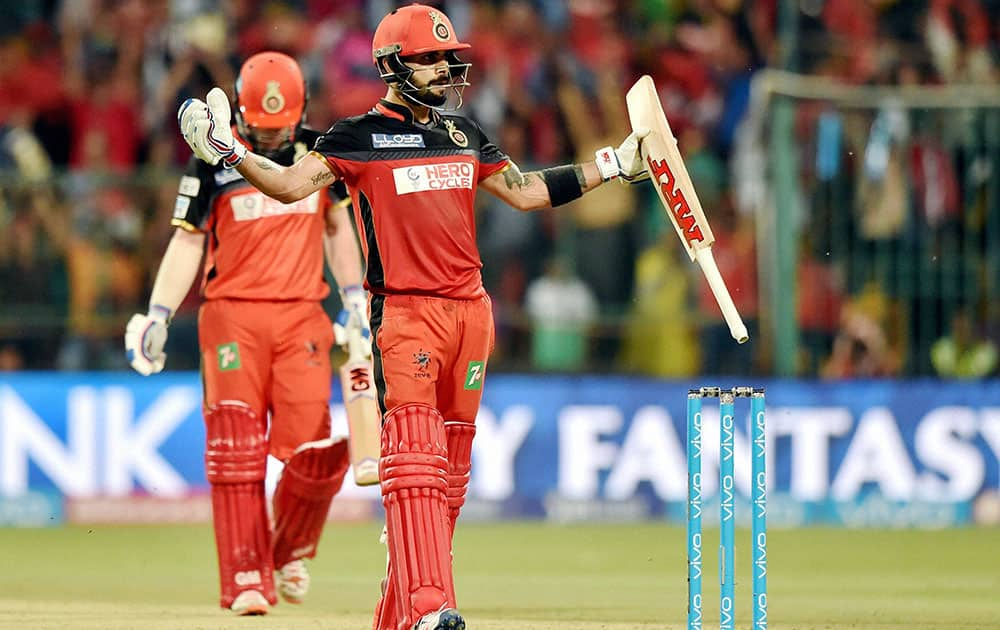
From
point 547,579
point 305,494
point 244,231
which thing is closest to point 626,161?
point 244,231

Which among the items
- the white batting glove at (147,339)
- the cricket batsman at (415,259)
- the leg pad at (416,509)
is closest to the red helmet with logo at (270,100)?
the white batting glove at (147,339)

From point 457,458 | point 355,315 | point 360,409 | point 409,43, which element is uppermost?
point 409,43

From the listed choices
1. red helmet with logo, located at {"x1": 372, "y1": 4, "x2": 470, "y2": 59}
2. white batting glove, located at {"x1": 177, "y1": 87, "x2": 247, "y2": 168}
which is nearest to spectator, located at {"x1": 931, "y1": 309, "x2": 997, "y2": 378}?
red helmet with logo, located at {"x1": 372, "y1": 4, "x2": 470, "y2": 59}

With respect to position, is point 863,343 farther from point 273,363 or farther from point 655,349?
point 273,363

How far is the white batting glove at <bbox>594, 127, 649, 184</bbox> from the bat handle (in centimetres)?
46

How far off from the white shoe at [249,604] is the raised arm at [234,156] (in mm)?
2452

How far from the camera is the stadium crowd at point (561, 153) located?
14.5m

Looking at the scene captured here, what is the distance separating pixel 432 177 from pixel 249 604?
2623 millimetres

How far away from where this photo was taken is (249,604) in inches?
351

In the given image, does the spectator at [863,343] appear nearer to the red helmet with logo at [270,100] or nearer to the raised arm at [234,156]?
the red helmet with logo at [270,100]

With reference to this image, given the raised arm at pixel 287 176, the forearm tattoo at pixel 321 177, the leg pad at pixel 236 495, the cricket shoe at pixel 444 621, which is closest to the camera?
the cricket shoe at pixel 444 621

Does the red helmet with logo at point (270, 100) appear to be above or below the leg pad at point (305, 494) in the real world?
above

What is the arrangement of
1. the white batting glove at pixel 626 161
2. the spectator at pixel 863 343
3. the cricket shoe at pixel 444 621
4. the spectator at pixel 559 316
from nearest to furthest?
1. the cricket shoe at pixel 444 621
2. the white batting glove at pixel 626 161
3. the spectator at pixel 863 343
4. the spectator at pixel 559 316

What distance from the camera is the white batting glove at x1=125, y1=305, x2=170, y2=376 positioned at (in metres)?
9.20
